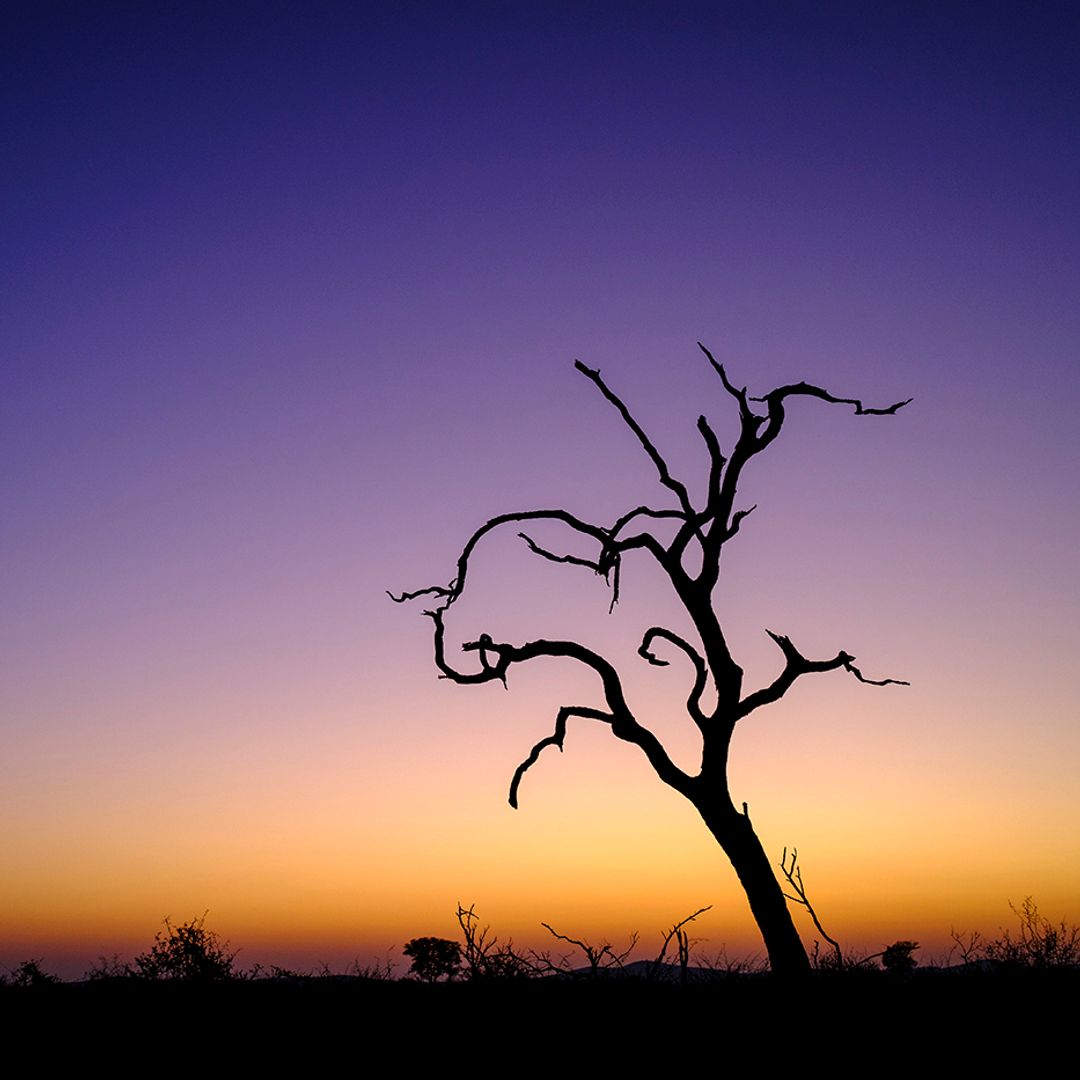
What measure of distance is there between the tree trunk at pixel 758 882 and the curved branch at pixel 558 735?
4.85 feet

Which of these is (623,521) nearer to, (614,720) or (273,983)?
(614,720)

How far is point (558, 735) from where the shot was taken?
1203 centimetres

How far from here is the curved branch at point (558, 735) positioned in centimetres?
1185

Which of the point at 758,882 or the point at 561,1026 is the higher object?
the point at 758,882

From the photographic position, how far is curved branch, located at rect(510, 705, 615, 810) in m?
11.9

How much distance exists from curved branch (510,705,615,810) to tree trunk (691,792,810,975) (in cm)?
148

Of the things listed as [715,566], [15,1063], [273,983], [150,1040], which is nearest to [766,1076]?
[150,1040]

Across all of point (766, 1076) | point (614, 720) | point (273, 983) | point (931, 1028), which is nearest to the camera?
point (766, 1076)

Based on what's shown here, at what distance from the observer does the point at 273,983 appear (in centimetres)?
998

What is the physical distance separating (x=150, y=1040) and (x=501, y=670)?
20.0 ft

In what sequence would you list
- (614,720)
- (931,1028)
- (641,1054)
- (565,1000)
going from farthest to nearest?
(614,720) < (565,1000) < (931,1028) < (641,1054)

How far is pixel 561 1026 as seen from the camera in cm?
706

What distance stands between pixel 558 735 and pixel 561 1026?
16.7 feet

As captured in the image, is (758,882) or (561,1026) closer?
(561,1026)
